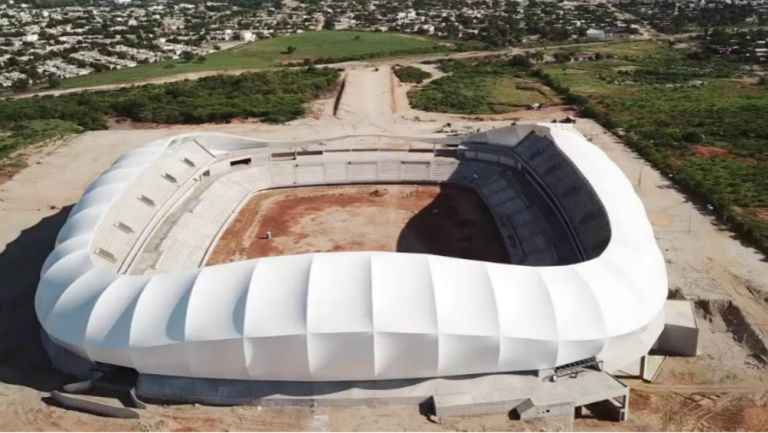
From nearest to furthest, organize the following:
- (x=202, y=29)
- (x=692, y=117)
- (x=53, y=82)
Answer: (x=692, y=117) → (x=53, y=82) → (x=202, y=29)

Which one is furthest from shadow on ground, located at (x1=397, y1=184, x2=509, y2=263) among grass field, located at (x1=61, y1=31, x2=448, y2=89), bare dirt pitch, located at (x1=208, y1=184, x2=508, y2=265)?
grass field, located at (x1=61, y1=31, x2=448, y2=89)

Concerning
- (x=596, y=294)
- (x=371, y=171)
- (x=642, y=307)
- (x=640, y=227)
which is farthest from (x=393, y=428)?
(x=371, y=171)

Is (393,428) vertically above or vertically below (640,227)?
below

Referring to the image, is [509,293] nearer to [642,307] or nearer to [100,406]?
[642,307]

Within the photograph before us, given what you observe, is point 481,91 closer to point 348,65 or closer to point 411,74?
point 411,74

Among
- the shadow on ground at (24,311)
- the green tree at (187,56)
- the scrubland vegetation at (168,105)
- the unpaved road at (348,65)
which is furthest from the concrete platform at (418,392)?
the green tree at (187,56)

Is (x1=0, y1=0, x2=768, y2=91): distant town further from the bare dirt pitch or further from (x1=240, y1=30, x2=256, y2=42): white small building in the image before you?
the bare dirt pitch

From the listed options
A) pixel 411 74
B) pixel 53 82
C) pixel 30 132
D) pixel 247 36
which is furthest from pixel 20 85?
pixel 411 74
